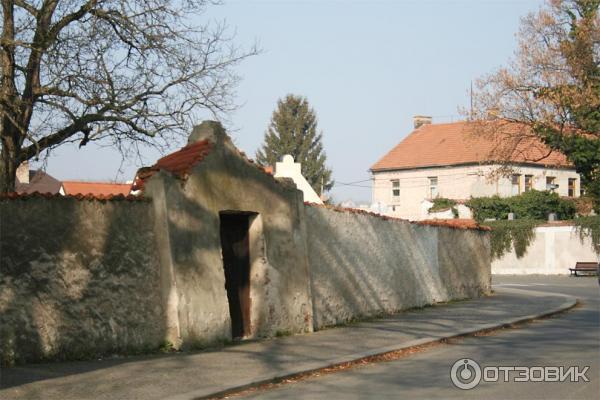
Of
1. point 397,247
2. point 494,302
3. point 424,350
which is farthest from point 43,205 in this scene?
point 494,302

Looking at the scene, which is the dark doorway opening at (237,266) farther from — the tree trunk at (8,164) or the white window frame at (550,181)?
the white window frame at (550,181)

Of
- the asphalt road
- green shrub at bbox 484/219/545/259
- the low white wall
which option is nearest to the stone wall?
the asphalt road

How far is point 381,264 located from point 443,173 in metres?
53.8

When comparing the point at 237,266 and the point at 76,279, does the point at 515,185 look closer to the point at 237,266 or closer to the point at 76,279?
the point at 237,266

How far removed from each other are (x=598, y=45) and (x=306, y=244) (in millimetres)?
36457

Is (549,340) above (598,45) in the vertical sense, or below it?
below

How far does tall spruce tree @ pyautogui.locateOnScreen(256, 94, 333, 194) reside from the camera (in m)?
105

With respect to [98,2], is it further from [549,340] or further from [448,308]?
[549,340]

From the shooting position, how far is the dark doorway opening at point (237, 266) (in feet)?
48.4

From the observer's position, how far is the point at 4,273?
36.9 feet

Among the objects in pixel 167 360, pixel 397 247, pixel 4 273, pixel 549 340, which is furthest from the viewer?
pixel 397 247

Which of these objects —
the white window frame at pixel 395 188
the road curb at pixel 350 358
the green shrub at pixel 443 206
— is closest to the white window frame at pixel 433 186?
the white window frame at pixel 395 188

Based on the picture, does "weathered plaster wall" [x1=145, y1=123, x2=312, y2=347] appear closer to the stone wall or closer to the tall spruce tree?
the stone wall

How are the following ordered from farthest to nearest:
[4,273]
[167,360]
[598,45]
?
[598,45]
[167,360]
[4,273]
